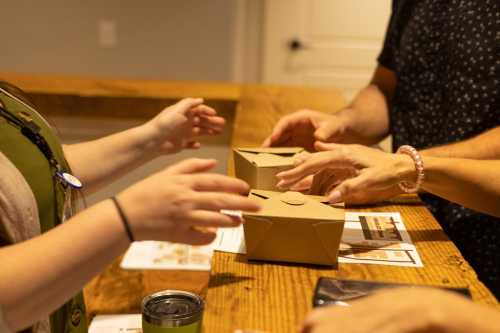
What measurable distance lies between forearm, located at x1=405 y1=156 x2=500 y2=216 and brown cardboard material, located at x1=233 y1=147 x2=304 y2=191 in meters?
0.26

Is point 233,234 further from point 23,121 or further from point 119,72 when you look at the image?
point 119,72

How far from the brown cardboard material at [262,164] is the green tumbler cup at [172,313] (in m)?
0.29

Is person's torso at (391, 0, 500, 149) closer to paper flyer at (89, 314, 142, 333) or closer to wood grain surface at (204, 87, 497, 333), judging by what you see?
wood grain surface at (204, 87, 497, 333)

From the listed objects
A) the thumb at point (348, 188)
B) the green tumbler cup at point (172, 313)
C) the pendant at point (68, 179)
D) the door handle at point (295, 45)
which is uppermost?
the pendant at point (68, 179)

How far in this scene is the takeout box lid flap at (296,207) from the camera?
97 centimetres

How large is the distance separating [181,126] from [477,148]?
0.67 meters

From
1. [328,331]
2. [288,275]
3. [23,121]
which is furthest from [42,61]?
[328,331]

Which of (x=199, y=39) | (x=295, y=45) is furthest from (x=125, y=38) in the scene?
(x=295, y=45)

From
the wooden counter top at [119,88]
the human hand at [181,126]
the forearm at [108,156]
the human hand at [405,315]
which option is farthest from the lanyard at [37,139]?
the wooden counter top at [119,88]

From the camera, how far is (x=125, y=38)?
3848 millimetres

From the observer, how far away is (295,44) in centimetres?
413

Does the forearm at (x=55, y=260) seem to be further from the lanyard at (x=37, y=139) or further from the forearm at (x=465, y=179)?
the forearm at (x=465, y=179)

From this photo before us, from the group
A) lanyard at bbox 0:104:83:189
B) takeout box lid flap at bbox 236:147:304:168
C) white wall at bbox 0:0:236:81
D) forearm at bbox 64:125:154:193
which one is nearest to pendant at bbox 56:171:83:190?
lanyard at bbox 0:104:83:189

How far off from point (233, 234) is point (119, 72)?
9.95 feet
